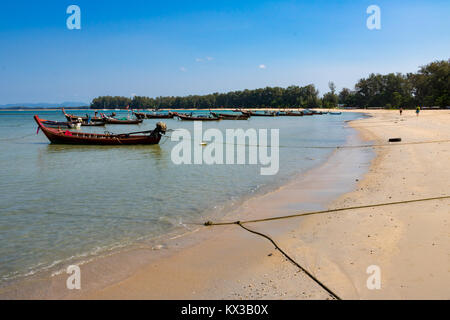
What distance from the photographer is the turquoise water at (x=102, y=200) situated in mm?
6039

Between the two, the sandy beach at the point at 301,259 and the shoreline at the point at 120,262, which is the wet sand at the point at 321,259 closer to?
the sandy beach at the point at 301,259

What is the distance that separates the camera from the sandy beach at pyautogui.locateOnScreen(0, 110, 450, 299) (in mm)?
3820

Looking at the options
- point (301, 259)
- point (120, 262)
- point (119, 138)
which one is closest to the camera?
point (301, 259)

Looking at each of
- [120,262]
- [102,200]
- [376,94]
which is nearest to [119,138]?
[102,200]

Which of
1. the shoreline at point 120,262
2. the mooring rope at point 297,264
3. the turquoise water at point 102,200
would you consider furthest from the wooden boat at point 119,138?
the mooring rope at point 297,264

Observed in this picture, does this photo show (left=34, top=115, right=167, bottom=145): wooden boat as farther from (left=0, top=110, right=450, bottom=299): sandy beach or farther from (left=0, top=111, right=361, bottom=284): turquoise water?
(left=0, top=110, right=450, bottom=299): sandy beach

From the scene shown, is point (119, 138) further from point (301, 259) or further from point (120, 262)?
point (301, 259)

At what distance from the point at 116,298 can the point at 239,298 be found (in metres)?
1.65

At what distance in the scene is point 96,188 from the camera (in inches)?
428

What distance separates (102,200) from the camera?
928cm

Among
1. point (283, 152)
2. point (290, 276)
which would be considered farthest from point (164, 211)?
point (283, 152)

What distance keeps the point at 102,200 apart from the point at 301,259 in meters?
6.77

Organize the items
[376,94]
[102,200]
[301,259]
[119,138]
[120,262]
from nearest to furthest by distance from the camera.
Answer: [301,259] < [120,262] < [102,200] < [119,138] < [376,94]
